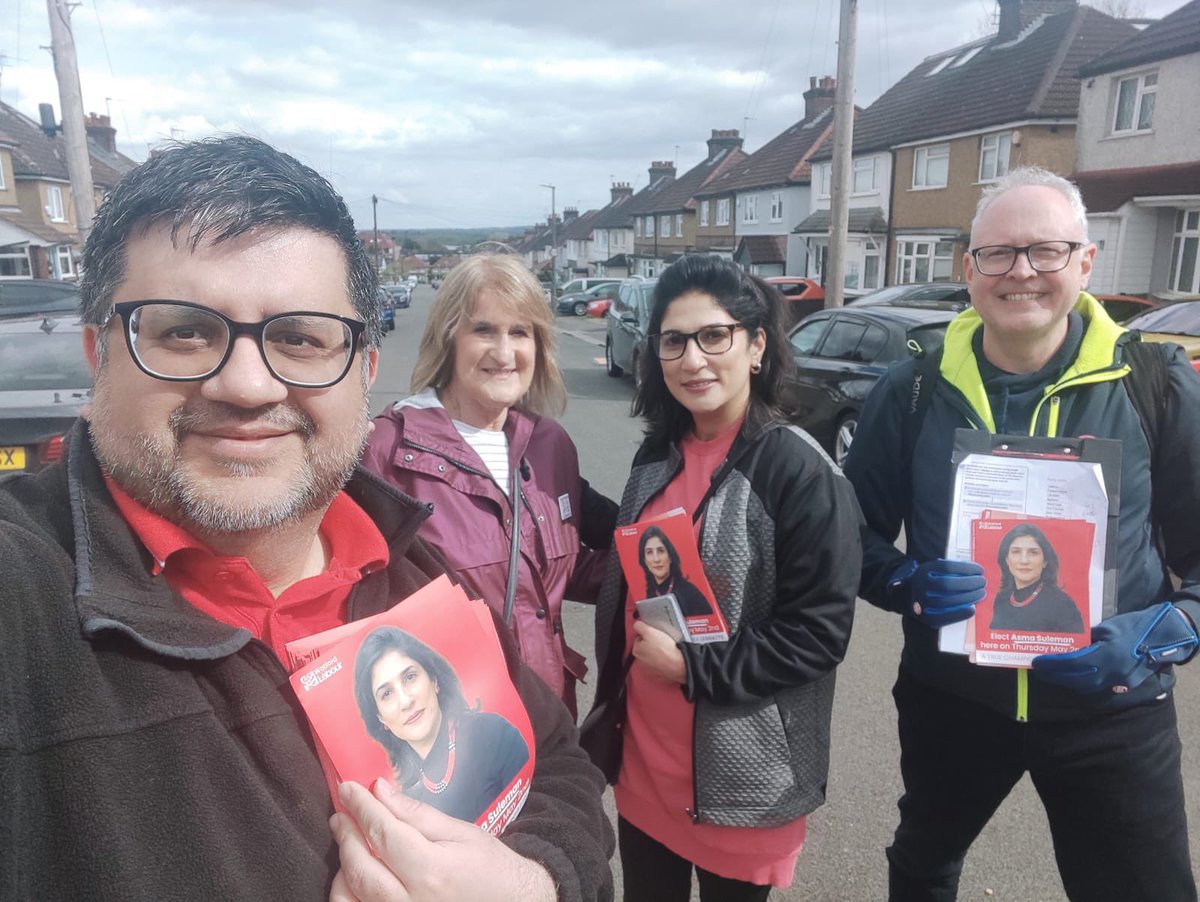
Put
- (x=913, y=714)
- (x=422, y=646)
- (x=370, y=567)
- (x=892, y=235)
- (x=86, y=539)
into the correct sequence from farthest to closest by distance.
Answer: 1. (x=892, y=235)
2. (x=913, y=714)
3. (x=370, y=567)
4. (x=422, y=646)
5. (x=86, y=539)

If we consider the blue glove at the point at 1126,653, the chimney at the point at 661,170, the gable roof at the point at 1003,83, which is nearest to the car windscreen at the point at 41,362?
the blue glove at the point at 1126,653

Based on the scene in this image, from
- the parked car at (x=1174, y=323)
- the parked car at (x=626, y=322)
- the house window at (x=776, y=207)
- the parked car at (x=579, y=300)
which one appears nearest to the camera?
the parked car at (x=1174, y=323)

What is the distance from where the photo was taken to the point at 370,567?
4.52ft

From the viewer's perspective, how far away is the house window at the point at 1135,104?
62.1 feet

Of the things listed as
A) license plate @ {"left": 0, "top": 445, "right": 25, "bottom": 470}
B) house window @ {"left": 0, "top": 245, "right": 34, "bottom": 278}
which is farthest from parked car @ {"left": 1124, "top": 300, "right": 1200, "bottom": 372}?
house window @ {"left": 0, "top": 245, "right": 34, "bottom": 278}

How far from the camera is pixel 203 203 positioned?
110 cm

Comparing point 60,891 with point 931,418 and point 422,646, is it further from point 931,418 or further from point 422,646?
point 931,418

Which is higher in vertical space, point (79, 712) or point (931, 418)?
point (931, 418)

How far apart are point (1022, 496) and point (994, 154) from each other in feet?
79.0

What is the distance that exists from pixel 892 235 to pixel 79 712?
29200 millimetres

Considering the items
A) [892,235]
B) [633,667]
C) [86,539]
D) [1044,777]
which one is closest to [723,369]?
[633,667]

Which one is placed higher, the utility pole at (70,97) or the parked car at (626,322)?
the utility pole at (70,97)

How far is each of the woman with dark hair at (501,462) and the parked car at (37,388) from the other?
301 cm

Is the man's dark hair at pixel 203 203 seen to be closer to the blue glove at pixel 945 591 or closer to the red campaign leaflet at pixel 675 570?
the red campaign leaflet at pixel 675 570
